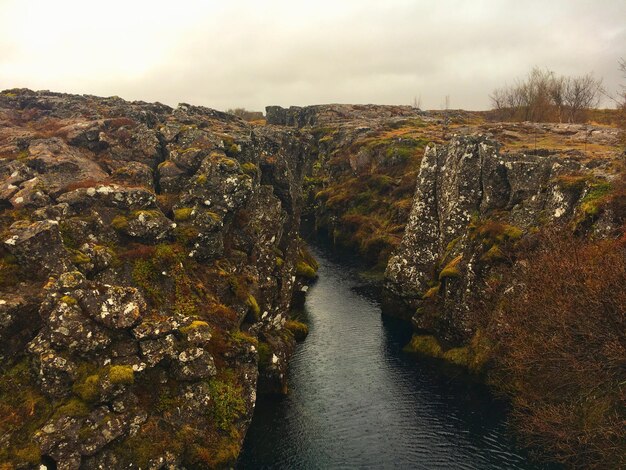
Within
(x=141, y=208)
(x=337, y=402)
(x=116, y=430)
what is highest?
(x=141, y=208)

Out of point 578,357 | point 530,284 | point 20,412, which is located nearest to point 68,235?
point 20,412

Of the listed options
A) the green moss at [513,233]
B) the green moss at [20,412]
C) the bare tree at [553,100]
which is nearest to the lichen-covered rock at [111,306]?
the green moss at [20,412]

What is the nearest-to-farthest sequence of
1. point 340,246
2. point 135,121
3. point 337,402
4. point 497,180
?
point 337,402 → point 497,180 → point 135,121 → point 340,246

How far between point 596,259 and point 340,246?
8626cm

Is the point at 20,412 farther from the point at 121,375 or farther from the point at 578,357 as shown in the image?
the point at 578,357

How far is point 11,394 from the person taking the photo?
3155 cm

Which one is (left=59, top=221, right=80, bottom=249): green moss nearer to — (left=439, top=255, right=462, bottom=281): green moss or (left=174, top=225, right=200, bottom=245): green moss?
(left=174, top=225, right=200, bottom=245): green moss

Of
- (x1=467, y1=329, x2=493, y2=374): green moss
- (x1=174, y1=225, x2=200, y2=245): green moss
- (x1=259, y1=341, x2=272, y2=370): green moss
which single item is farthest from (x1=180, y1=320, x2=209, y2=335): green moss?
(x1=467, y1=329, x2=493, y2=374): green moss

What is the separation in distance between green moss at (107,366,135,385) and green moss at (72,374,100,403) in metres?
0.97

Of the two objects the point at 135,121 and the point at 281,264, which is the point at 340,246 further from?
the point at 135,121

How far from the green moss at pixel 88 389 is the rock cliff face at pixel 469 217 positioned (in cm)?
4501

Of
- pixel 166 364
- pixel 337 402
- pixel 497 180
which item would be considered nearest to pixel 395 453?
pixel 337 402

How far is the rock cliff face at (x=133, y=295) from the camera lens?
104 feet

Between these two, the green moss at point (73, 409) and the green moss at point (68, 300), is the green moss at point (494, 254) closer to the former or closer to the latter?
the green moss at point (68, 300)
